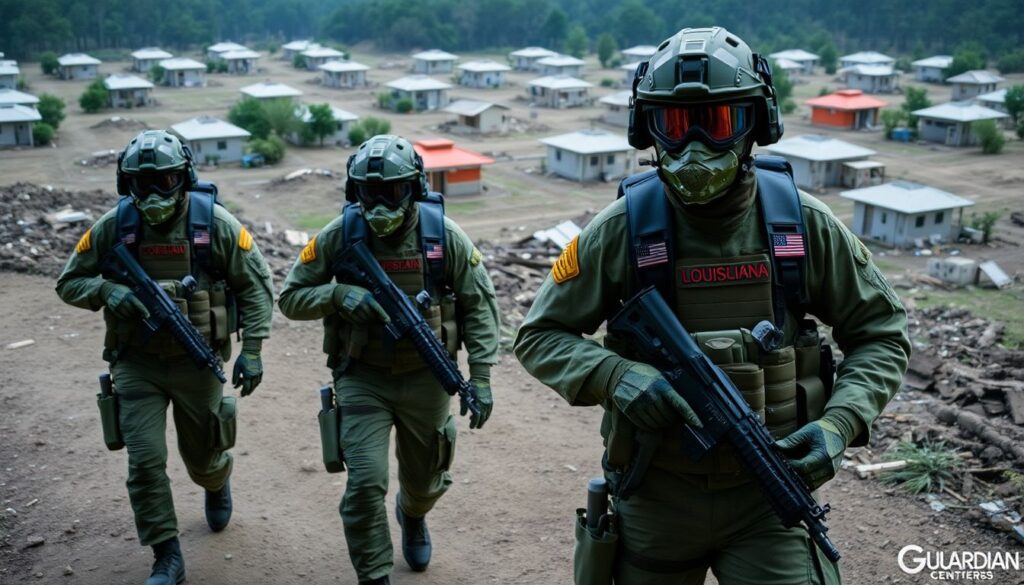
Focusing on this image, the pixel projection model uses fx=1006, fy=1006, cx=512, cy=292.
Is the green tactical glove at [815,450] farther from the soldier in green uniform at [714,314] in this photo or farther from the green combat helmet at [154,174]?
the green combat helmet at [154,174]

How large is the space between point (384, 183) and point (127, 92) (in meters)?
50.0

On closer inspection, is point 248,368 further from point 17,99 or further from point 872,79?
point 872,79

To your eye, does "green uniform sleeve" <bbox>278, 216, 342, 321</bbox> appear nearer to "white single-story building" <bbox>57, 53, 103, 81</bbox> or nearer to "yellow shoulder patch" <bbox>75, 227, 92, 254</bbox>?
"yellow shoulder patch" <bbox>75, 227, 92, 254</bbox>

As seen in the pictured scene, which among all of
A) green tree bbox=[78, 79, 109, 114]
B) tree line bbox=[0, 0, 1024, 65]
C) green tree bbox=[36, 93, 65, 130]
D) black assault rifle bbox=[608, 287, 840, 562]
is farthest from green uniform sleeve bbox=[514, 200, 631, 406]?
tree line bbox=[0, 0, 1024, 65]

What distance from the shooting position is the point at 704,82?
3.74 metres

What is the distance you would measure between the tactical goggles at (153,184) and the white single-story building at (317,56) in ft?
217

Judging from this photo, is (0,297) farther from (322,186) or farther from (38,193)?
(322,186)

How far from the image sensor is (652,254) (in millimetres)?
3930

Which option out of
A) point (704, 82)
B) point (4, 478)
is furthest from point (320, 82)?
point (704, 82)

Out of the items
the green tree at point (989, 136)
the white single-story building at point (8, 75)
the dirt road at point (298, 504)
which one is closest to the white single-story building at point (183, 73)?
the white single-story building at point (8, 75)

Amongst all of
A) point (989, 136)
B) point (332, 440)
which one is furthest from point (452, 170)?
point (332, 440)

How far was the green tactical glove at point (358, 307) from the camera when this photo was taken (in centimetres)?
611

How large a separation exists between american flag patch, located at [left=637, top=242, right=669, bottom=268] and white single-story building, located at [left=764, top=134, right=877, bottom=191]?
30129 millimetres

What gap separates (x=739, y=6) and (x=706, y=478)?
90569 millimetres
